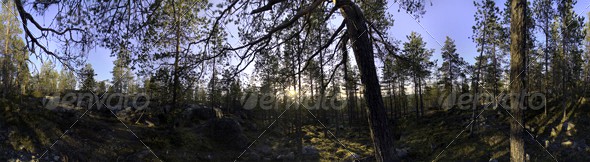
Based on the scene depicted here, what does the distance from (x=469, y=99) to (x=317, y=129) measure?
1877 cm

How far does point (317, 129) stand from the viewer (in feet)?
104

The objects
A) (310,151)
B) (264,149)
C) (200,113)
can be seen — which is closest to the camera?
(310,151)

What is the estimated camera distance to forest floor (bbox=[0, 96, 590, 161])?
41.4 feet

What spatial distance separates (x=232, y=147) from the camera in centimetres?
2127

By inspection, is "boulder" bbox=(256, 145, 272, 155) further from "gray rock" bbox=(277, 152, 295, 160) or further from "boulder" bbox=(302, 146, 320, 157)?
"boulder" bbox=(302, 146, 320, 157)

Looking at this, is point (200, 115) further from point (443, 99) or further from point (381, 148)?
point (443, 99)

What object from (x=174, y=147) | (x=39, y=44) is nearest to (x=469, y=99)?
(x=174, y=147)

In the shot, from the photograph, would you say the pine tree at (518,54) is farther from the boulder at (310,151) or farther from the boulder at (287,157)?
the boulder at (310,151)

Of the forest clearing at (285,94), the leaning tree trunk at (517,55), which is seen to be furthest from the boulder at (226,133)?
the leaning tree trunk at (517,55)

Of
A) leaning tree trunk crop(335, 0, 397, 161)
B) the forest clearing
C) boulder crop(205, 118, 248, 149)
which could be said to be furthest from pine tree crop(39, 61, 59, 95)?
leaning tree trunk crop(335, 0, 397, 161)

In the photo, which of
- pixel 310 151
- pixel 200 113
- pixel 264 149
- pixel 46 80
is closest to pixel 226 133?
pixel 264 149

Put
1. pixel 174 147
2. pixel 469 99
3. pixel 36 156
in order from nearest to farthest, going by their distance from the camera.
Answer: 1. pixel 36 156
2. pixel 174 147
3. pixel 469 99

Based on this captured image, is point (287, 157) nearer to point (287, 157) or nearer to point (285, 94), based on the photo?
point (287, 157)

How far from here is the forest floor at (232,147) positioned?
41.4 ft
